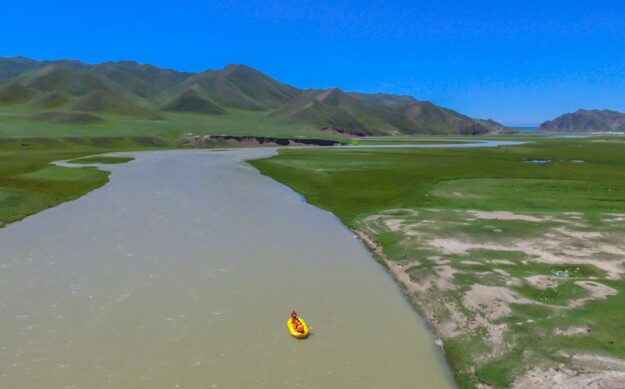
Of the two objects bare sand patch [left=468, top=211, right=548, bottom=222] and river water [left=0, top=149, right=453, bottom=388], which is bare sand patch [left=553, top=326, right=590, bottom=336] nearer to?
river water [left=0, top=149, right=453, bottom=388]

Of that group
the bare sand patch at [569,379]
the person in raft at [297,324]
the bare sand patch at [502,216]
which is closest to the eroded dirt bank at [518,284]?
the bare sand patch at [569,379]

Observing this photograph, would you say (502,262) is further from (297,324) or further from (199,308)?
(199,308)

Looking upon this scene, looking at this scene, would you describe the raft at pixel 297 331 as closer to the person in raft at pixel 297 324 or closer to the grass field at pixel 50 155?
the person in raft at pixel 297 324

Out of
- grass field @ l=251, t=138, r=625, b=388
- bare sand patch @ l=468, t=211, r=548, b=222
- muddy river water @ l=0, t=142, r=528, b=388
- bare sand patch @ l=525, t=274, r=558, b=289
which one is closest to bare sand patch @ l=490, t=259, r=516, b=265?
grass field @ l=251, t=138, r=625, b=388

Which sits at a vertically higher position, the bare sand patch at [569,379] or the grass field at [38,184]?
the grass field at [38,184]

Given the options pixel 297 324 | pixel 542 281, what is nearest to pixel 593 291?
pixel 542 281
